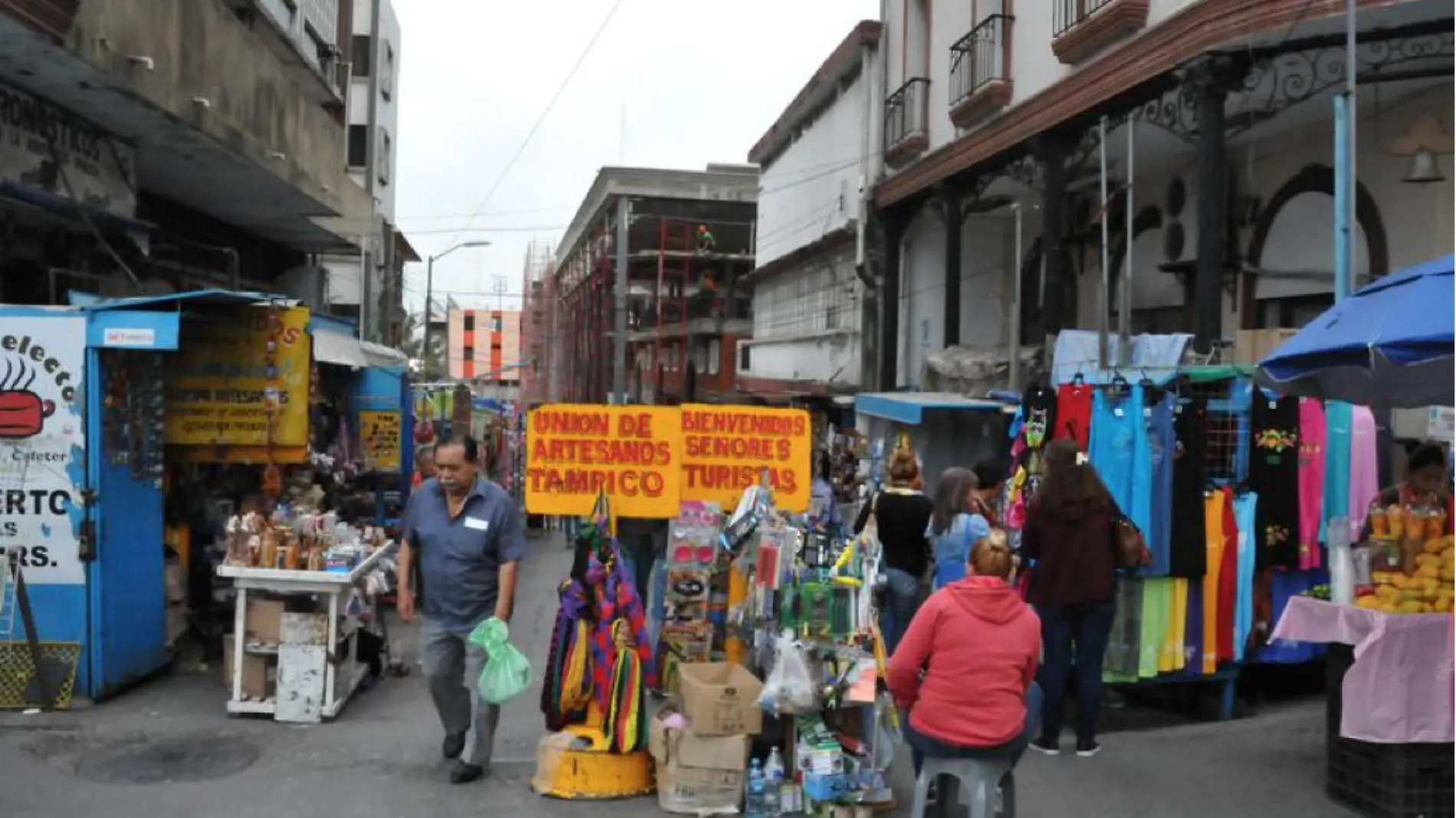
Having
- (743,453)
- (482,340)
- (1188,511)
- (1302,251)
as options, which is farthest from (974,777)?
(482,340)

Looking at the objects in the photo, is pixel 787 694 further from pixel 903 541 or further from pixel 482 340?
pixel 482 340

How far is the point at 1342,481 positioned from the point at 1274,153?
5841 mm

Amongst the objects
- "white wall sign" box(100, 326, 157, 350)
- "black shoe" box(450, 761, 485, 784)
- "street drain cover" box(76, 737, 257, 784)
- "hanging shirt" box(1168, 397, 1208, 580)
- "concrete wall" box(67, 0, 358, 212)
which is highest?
"concrete wall" box(67, 0, 358, 212)

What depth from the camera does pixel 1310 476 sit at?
7582 millimetres

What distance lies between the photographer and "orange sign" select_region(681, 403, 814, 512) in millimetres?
6906

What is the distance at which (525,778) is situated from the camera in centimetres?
632

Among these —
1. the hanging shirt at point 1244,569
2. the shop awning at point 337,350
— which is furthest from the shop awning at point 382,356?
the hanging shirt at point 1244,569

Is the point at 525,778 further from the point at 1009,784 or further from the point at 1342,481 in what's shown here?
the point at 1342,481

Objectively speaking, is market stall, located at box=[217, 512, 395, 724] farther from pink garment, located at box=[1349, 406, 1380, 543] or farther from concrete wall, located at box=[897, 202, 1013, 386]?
concrete wall, located at box=[897, 202, 1013, 386]

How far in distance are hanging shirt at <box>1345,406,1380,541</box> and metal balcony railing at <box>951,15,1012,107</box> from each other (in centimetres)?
815

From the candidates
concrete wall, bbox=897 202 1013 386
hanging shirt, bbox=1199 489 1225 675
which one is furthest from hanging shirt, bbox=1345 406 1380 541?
concrete wall, bbox=897 202 1013 386

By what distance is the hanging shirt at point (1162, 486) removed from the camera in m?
7.38

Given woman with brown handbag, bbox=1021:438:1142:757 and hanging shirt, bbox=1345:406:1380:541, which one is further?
hanging shirt, bbox=1345:406:1380:541

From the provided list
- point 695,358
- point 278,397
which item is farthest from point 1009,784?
point 695,358
